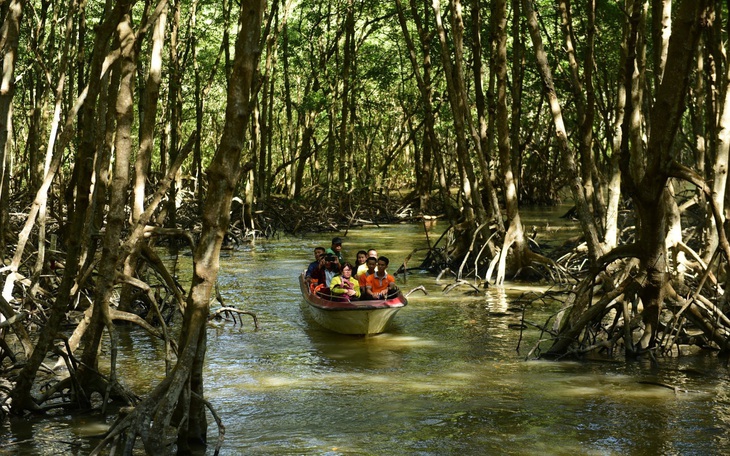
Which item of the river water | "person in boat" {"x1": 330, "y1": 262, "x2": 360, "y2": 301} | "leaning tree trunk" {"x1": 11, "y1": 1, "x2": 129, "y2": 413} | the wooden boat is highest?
"leaning tree trunk" {"x1": 11, "y1": 1, "x2": 129, "y2": 413}

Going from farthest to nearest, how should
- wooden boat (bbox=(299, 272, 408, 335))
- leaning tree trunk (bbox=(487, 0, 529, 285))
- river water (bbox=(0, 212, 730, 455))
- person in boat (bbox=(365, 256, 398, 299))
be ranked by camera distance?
leaning tree trunk (bbox=(487, 0, 529, 285))
person in boat (bbox=(365, 256, 398, 299))
wooden boat (bbox=(299, 272, 408, 335))
river water (bbox=(0, 212, 730, 455))

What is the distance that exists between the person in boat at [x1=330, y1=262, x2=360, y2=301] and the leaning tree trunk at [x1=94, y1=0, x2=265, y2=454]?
6210mm

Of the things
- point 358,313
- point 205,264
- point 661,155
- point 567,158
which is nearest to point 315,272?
point 358,313

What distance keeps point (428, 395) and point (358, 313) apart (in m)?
2.96

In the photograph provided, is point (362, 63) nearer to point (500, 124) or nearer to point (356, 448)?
point (500, 124)

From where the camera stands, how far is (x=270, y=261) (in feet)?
68.5

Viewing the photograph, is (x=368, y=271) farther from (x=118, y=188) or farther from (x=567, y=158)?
Result: (x=118, y=188)

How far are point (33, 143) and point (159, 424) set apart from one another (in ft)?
54.2

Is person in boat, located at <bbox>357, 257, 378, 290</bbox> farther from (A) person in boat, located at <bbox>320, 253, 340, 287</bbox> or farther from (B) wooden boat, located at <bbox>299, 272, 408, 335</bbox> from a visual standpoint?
(A) person in boat, located at <bbox>320, 253, 340, 287</bbox>

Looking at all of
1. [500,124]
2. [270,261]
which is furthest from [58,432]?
[270,261]

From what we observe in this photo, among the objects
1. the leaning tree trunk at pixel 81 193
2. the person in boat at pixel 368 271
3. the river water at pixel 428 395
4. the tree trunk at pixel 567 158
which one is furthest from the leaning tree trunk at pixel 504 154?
the leaning tree trunk at pixel 81 193

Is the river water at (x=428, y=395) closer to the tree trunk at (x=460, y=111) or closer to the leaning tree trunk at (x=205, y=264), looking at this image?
the leaning tree trunk at (x=205, y=264)

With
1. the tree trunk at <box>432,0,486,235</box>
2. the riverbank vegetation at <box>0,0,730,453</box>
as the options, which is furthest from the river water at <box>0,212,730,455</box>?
the tree trunk at <box>432,0,486,235</box>

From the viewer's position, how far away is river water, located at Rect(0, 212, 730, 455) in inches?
304
